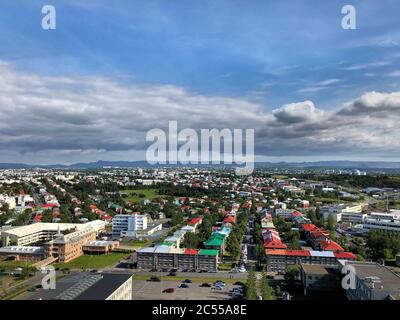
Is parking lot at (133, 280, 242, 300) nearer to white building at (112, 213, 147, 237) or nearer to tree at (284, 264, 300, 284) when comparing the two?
tree at (284, 264, 300, 284)

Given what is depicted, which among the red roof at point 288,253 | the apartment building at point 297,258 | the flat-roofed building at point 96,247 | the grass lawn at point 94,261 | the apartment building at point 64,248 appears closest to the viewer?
the apartment building at point 297,258

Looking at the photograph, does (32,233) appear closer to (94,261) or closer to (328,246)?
(94,261)

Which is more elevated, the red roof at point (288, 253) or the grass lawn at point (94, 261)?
the red roof at point (288, 253)

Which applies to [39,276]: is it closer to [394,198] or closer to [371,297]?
[371,297]

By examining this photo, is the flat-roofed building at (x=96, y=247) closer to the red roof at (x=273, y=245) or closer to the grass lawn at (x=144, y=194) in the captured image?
the red roof at (x=273, y=245)

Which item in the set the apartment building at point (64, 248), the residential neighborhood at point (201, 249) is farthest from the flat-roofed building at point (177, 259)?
the apartment building at point (64, 248)

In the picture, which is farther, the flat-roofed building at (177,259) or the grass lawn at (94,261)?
the grass lawn at (94,261)

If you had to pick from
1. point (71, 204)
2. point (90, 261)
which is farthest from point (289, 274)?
point (71, 204)
